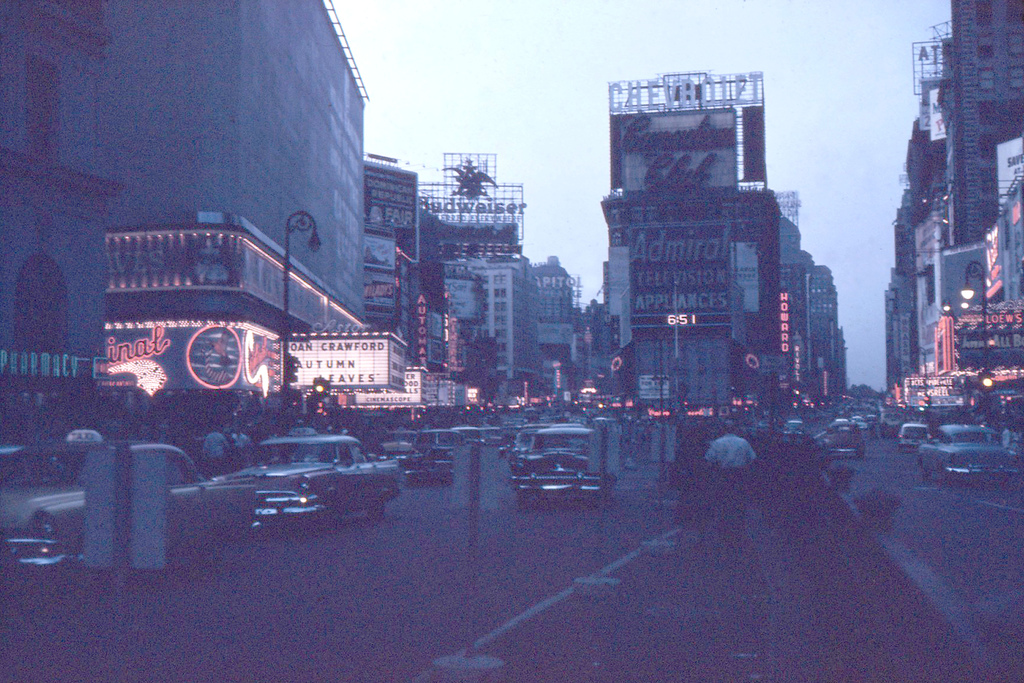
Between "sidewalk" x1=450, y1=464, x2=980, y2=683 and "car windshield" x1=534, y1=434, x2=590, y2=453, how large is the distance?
9.93 meters

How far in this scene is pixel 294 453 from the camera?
17703 millimetres

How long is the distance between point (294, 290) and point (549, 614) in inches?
1911

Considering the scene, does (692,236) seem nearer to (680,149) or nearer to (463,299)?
(680,149)

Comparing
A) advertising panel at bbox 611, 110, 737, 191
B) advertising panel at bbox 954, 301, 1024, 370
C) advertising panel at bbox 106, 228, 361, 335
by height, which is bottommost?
advertising panel at bbox 954, 301, 1024, 370

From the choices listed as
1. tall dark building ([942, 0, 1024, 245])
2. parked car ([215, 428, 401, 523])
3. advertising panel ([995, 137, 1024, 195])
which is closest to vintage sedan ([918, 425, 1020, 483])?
parked car ([215, 428, 401, 523])

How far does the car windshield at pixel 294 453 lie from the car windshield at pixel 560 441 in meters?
6.14

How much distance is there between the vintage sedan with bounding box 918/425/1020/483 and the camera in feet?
86.8

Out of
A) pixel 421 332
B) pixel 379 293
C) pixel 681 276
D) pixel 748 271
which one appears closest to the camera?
pixel 421 332

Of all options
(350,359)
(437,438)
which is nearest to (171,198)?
(350,359)

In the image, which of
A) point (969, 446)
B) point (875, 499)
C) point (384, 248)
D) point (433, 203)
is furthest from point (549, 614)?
point (433, 203)

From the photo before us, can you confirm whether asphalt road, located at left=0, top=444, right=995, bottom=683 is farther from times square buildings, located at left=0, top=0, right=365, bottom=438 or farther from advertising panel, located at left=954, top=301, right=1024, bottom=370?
advertising panel, located at left=954, top=301, right=1024, bottom=370

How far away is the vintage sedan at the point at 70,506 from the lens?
10484 millimetres

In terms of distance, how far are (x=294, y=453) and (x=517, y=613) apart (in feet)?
28.5

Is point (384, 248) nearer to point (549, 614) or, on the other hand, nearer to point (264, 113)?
point (264, 113)
